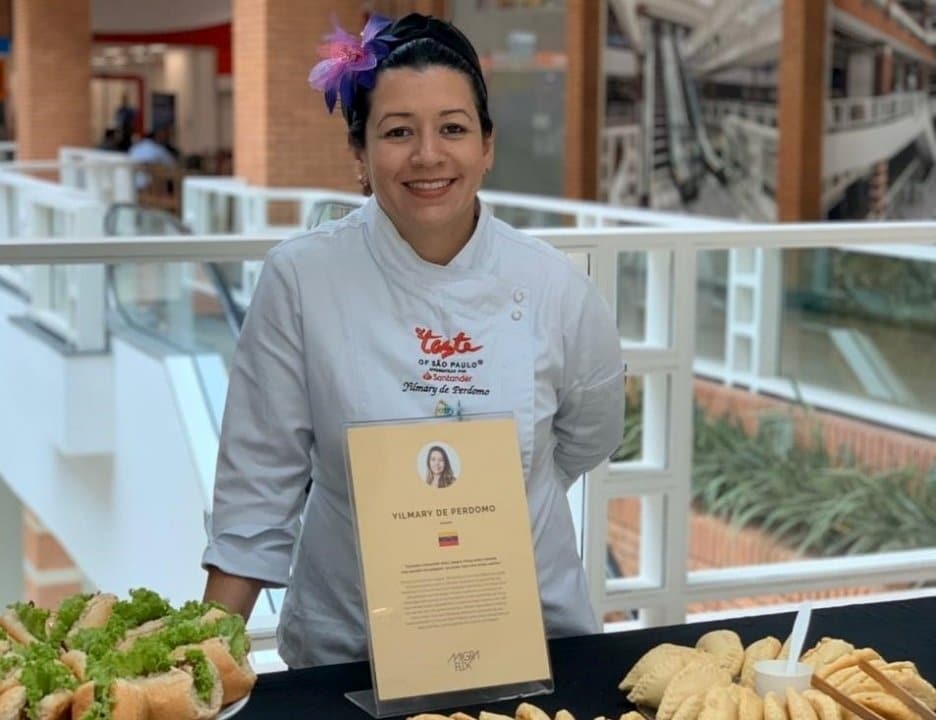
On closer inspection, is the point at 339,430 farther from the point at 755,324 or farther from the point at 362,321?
the point at 755,324

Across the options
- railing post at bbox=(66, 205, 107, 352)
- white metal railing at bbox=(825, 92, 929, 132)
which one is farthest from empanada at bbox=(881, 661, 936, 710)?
white metal railing at bbox=(825, 92, 929, 132)

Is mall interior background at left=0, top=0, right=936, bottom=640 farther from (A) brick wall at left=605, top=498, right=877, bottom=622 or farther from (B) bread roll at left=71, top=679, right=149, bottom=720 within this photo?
(B) bread roll at left=71, top=679, right=149, bottom=720

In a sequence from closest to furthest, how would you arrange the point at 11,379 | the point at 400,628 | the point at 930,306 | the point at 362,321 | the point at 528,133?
the point at 400,628
the point at 362,321
the point at 930,306
the point at 11,379
the point at 528,133

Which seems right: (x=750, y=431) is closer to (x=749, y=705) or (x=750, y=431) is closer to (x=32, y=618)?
(x=749, y=705)

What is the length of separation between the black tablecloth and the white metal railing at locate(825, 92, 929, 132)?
23.0ft

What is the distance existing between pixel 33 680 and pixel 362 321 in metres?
0.65

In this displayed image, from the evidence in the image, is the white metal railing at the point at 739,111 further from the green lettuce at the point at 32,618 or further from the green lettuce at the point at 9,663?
the green lettuce at the point at 9,663

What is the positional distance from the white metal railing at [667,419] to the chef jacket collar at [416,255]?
138cm

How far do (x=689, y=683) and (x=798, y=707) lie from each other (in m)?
0.13

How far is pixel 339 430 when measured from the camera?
189 centimetres

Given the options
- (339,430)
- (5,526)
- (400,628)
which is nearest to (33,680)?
(400,628)

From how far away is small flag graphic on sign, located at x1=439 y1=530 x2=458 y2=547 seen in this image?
1.68m

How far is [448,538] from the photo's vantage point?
168 centimetres

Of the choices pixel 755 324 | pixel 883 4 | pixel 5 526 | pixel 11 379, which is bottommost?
pixel 5 526
